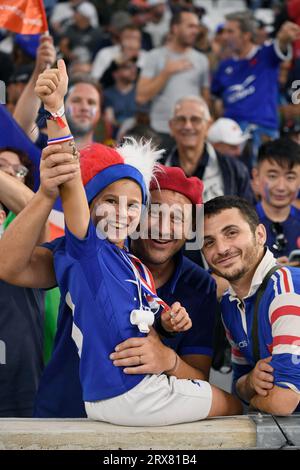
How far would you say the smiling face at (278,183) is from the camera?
470 centimetres

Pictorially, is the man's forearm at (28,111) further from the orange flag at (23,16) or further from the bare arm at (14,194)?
the bare arm at (14,194)

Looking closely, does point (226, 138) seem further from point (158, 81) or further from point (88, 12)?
point (88, 12)

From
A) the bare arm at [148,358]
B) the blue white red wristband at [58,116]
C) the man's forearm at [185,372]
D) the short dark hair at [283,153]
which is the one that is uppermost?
the short dark hair at [283,153]

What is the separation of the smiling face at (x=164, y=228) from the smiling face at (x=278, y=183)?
146cm

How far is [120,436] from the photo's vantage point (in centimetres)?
264

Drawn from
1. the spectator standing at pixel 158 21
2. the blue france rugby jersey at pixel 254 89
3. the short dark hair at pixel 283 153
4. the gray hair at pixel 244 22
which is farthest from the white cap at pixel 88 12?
the short dark hair at pixel 283 153

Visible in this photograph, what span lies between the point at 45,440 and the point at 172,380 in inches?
18.3

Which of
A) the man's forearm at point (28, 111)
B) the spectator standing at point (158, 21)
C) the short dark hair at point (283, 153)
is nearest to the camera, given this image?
the man's forearm at point (28, 111)

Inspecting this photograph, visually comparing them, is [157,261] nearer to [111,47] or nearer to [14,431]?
[14,431]

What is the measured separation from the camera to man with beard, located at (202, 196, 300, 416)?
2.82 meters

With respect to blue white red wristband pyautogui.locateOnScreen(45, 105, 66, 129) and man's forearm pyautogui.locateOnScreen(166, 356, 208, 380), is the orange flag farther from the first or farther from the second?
man's forearm pyautogui.locateOnScreen(166, 356, 208, 380)

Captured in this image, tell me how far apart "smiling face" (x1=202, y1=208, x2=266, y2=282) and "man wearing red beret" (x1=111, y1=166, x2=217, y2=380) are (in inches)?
5.3
